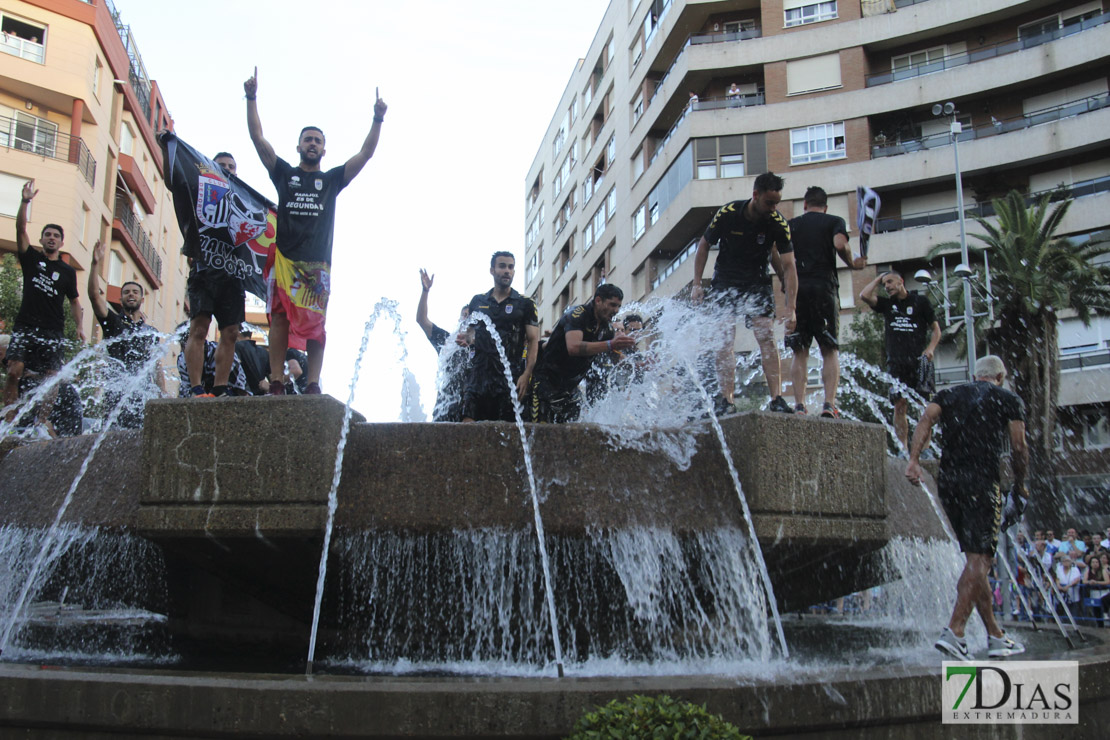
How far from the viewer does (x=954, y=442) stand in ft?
16.9

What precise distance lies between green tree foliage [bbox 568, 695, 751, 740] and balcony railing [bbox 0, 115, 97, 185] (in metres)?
30.0

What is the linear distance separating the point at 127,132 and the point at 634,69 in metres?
23.3

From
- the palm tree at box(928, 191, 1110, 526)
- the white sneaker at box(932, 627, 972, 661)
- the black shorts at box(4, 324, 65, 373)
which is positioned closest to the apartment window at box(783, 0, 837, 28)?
the palm tree at box(928, 191, 1110, 526)

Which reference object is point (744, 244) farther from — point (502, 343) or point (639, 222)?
point (639, 222)

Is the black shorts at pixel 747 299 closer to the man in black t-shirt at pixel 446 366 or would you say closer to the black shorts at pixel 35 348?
the man in black t-shirt at pixel 446 366

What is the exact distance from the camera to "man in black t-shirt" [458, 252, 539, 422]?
666 cm

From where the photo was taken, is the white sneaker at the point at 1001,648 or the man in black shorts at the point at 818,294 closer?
the white sneaker at the point at 1001,648

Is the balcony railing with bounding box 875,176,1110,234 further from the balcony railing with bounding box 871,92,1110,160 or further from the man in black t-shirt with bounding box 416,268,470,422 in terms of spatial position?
the man in black t-shirt with bounding box 416,268,470,422

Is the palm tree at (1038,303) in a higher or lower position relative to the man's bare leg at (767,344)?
higher

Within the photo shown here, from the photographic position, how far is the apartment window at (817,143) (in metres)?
34.2

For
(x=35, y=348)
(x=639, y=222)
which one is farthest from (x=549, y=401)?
(x=639, y=222)

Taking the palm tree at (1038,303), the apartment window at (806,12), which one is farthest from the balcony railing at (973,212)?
the apartment window at (806,12)

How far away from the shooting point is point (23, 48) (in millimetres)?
28141

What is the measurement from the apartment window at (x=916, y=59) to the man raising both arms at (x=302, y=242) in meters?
33.8
